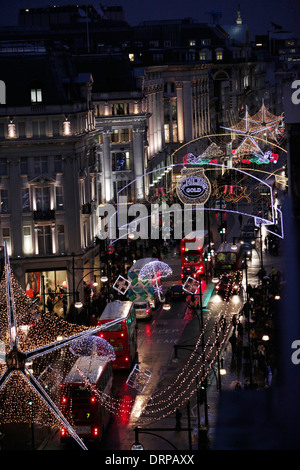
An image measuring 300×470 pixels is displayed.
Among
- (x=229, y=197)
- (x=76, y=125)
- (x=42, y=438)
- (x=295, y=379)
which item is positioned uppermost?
(x=76, y=125)

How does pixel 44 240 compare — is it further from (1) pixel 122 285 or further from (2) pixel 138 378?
(2) pixel 138 378

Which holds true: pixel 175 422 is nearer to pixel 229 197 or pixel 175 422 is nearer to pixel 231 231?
pixel 229 197

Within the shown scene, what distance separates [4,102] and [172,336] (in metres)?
15.0

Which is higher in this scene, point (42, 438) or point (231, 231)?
point (231, 231)

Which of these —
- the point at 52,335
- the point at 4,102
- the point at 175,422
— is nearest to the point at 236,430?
the point at 175,422

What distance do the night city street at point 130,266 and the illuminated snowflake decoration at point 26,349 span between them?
83 millimetres

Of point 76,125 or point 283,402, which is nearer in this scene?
point 283,402

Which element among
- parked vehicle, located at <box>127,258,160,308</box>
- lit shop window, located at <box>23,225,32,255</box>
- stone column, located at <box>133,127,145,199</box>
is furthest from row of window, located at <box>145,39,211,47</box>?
parked vehicle, located at <box>127,258,160,308</box>

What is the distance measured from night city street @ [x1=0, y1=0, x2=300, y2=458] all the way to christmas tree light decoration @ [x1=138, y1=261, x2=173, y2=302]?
10 centimetres

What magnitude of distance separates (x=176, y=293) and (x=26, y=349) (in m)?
20.2

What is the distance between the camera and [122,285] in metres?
54.8

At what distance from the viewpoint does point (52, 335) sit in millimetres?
41250

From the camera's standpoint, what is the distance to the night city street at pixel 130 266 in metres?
32.1

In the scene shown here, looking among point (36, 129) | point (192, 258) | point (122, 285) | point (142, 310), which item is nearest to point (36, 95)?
point (36, 129)
